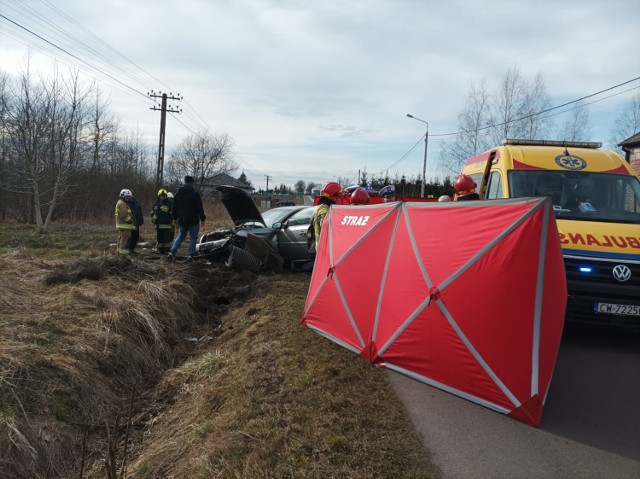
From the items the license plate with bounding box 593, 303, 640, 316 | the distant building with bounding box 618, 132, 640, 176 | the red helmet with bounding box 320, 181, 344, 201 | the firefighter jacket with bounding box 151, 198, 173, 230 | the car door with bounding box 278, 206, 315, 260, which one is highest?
the distant building with bounding box 618, 132, 640, 176

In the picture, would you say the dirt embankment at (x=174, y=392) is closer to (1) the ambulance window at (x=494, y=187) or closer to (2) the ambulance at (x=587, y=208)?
(2) the ambulance at (x=587, y=208)

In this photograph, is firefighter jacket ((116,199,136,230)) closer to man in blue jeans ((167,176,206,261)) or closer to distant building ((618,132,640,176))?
man in blue jeans ((167,176,206,261))

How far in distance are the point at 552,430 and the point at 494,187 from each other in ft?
13.5

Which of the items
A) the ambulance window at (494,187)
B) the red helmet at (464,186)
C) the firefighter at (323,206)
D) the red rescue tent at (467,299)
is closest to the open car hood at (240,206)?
the firefighter at (323,206)

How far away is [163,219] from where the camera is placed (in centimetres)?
1104

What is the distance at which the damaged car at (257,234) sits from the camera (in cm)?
953

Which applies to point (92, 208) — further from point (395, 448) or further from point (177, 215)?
point (395, 448)

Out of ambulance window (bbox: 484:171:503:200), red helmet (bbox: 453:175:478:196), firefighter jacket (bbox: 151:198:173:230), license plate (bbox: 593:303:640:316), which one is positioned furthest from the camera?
firefighter jacket (bbox: 151:198:173:230)

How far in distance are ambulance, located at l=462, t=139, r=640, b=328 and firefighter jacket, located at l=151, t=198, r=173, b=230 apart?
7.54 meters

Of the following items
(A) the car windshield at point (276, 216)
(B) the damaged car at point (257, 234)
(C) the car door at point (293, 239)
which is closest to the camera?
(B) the damaged car at point (257, 234)

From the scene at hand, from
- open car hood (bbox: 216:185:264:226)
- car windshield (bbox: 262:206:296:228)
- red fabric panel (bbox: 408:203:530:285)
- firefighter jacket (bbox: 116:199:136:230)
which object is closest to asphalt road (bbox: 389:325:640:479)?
red fabric panel (bbox: 408:203:530:285)

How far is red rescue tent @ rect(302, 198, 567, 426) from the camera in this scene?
3.51 metres

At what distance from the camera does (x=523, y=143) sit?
759cm

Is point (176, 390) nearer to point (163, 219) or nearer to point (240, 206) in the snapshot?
point (240, 206)
